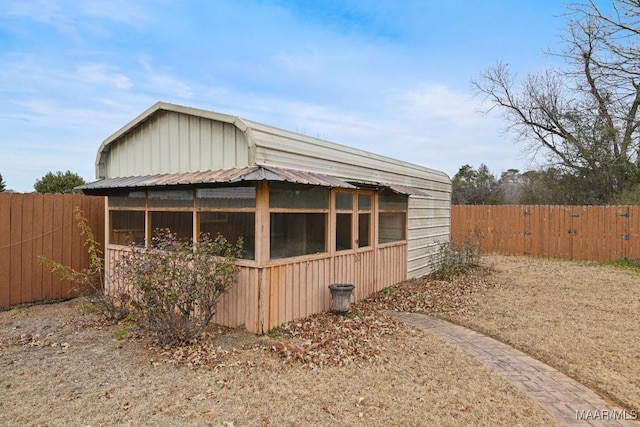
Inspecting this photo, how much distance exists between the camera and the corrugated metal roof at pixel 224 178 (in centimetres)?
464

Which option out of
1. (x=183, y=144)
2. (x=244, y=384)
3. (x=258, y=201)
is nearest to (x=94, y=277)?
(x=183, y=144)

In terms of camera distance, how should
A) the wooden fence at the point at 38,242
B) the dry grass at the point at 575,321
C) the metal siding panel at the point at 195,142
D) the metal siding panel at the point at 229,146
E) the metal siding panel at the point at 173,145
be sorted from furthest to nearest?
the wooden fence at the point at 38,242 → the metal siding panel at the point at 173,145 → the metal siding panel at the point at 195,142 → the metal siding panel at the point at 229,146 → the dry grass at the point at 575,321

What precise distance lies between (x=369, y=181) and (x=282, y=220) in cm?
268

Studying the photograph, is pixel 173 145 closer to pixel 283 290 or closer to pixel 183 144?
pixel 183 144

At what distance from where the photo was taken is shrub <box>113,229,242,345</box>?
4402 millimetres

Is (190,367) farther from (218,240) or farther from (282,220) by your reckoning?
(282,220)

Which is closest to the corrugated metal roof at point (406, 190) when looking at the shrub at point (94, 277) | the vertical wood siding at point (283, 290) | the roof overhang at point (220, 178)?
the vertical wood siding at point (283, 290)

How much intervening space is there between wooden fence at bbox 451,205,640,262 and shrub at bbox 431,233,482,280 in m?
4.48

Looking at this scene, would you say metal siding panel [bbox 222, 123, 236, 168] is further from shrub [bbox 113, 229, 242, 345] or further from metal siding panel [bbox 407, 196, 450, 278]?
metal siding panel [bbox 407, 196, 450, 278]

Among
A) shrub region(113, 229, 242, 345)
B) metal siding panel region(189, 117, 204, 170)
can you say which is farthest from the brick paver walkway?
metal siding panel region(189, 117, 204, 170)

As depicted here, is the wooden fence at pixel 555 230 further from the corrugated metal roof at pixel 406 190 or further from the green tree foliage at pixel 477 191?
the green tree foliage at pixel 477 191

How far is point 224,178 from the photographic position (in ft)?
15.5

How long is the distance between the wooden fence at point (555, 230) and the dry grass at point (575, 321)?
9.51 feet

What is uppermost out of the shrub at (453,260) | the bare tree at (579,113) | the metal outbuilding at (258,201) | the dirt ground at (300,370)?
the bare tree at (579,113)
